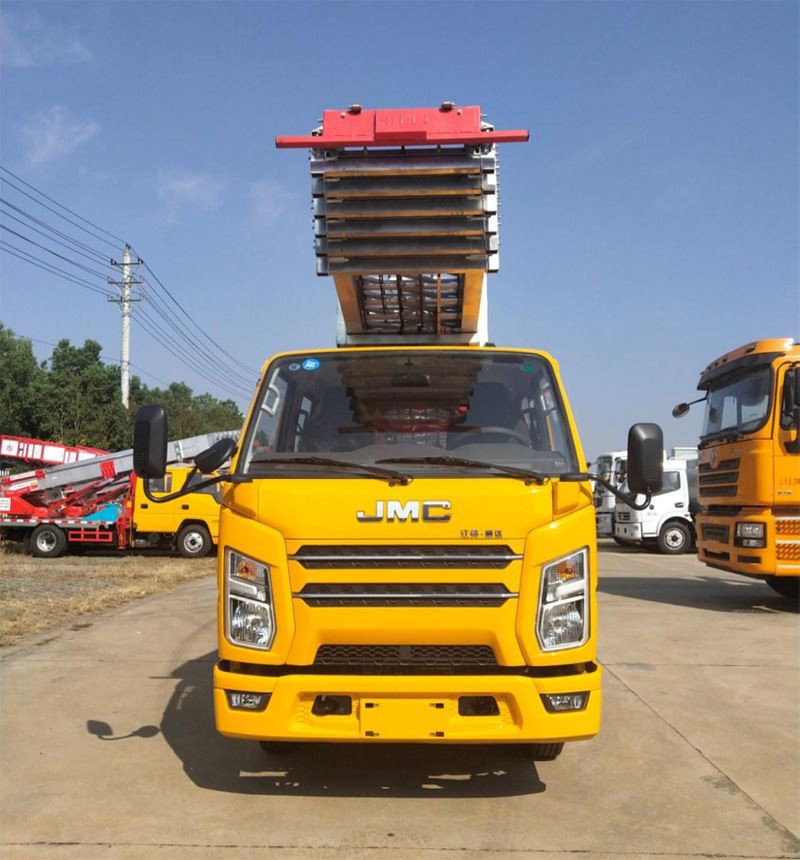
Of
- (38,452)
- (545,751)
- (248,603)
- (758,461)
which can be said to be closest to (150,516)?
(38,452)

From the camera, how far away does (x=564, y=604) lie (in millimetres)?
3564

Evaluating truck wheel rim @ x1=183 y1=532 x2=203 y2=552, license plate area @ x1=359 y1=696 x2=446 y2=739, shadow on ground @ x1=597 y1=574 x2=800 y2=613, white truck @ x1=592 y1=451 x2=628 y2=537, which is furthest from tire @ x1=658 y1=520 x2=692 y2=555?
license plate area @ x1=359 y1=696 x2=446 y2=739

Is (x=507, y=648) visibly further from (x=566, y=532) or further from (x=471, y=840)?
(x=471, y=840)

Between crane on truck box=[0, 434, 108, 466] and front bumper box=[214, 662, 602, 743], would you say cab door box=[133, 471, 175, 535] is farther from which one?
front bumper box=[214, 662, 602, 743]

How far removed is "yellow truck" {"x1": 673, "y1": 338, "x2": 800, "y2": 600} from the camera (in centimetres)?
911

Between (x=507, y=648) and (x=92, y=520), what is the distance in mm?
16574

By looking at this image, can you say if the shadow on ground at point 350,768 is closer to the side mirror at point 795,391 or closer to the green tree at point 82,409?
the side mirror at point 795,391

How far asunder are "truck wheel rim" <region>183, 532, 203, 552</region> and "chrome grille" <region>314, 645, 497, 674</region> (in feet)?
50.2

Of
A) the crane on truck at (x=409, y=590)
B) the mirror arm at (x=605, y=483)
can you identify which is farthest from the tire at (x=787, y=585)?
the crane on truck at (x=409, y=590)

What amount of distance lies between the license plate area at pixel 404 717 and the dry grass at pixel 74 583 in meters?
5.49

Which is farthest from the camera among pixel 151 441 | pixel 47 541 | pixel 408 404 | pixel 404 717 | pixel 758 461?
pixel 47 541

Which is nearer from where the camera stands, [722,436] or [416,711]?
[416,711]

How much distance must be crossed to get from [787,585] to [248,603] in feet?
31.5

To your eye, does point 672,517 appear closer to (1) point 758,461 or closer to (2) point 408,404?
(1) point 758,461
